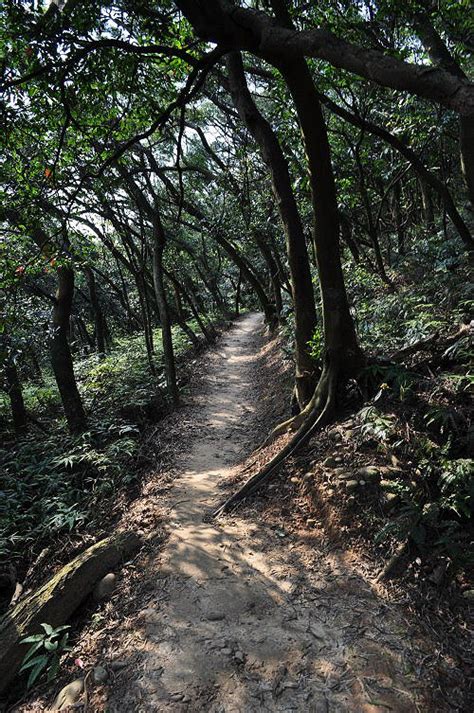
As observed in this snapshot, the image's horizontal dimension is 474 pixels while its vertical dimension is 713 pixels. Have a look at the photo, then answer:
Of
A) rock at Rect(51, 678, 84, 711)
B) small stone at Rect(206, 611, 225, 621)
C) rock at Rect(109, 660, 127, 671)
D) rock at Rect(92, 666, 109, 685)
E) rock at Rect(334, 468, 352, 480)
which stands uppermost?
rock at Rect(334, 468, 352, 480)

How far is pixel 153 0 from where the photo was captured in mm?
5445

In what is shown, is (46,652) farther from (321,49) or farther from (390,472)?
(321,49)

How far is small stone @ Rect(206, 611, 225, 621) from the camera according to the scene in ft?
11.2

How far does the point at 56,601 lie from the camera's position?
3787 mm

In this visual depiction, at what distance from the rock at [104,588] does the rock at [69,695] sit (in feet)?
2.93

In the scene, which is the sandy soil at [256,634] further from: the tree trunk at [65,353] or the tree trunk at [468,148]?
the tree trunk at [468,148]

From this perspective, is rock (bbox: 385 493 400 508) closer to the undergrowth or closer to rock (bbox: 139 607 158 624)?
rock (bbox: 139 607 158 624)

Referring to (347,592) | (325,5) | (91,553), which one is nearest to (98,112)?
(325,5)

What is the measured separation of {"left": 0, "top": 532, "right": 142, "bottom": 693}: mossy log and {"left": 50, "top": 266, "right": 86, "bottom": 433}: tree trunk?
4.72 metres

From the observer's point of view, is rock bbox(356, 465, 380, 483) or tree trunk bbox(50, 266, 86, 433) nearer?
rock bbox(356, 465, 380, 483)

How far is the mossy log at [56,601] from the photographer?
3416 millimetres

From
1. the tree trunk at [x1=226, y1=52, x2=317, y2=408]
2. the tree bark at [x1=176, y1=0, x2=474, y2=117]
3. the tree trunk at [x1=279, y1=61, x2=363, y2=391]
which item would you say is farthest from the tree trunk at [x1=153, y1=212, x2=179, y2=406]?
the tree bark at [x1=176, y1=0, x2=474, y2=117]

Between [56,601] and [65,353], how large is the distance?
5.83 meters

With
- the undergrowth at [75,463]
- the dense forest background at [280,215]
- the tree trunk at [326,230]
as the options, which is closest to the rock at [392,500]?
the dense forest background at [280,215]
